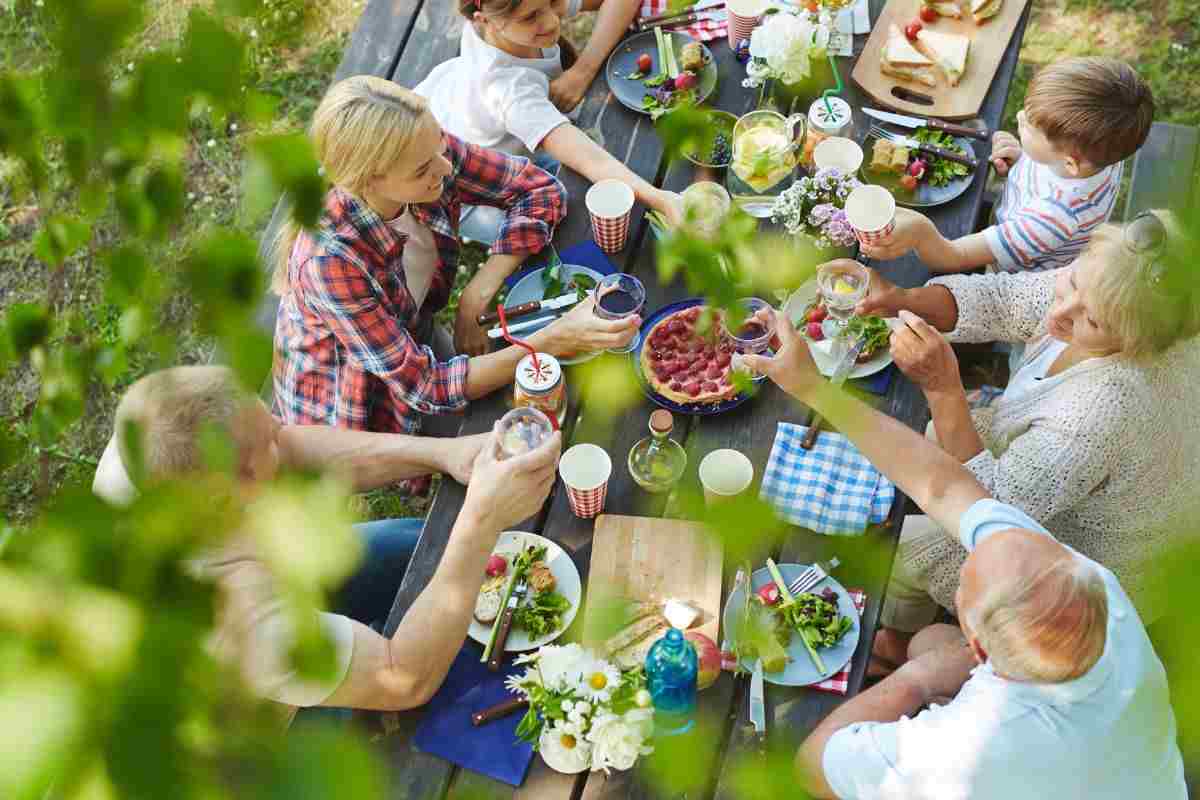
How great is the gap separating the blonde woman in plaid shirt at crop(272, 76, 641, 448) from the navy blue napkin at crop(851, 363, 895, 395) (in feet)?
1.97

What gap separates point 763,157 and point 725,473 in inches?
Result: 38.2

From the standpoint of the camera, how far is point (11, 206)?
15.4 ft

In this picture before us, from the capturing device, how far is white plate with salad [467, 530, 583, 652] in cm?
249

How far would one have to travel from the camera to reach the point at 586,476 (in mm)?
2658

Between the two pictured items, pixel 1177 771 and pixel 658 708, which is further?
pixel 658 708

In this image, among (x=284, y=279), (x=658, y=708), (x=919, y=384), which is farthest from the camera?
(x=284, y=279)

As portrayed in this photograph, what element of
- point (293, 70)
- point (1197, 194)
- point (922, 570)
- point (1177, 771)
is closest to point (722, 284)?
point (1197, 194)

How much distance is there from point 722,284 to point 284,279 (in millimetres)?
2362

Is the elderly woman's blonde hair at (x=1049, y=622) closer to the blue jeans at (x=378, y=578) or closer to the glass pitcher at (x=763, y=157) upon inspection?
the glass pitcher at (x=763, y=157)

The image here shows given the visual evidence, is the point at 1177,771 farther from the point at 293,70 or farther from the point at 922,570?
the point at 293,70

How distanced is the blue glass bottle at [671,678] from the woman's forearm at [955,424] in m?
0.87

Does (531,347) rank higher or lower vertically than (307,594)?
lower

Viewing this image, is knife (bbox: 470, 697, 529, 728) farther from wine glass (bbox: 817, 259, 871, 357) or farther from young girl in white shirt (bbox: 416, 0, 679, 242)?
young girl in white shirt (bbox: 416, 0, 679, 242)

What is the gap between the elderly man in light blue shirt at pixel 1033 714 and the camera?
6.54 feet
